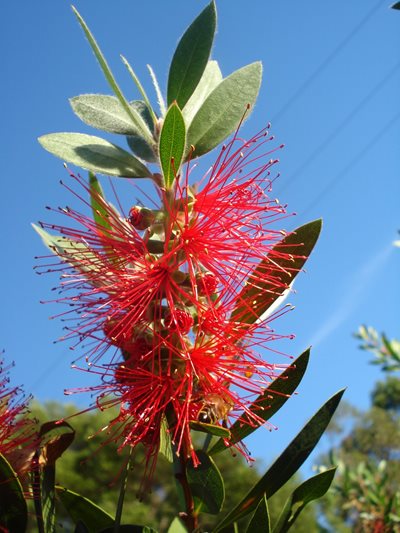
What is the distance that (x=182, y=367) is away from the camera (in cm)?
107

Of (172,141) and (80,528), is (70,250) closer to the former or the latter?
(172,141)

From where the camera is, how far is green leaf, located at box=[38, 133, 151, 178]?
3.51 feet

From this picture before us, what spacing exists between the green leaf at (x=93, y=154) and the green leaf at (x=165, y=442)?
42 cm

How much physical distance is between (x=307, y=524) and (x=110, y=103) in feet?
46.6

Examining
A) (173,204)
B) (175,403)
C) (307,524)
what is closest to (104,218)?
(173,204)

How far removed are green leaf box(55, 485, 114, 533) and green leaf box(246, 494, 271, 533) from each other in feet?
0.82

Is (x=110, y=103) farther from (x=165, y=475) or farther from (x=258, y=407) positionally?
(x=165, y=475)

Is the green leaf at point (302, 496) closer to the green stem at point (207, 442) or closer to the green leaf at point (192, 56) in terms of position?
the green stem at point (207, 442)

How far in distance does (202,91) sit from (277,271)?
364 mm

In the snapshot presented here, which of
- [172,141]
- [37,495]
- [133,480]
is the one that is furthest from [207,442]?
[133,480]

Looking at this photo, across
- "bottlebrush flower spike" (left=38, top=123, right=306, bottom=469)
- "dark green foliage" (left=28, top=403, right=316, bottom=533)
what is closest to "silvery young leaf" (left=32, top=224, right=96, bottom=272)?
"bottlebrush flower spike" (left=38, top=123, right=306, bottom=469)

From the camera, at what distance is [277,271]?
1.14 meters

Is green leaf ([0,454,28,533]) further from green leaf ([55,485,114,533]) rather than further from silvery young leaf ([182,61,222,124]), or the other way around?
silvery young leaf ([182,61,222,124])

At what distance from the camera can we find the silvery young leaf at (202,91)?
117 centimetres
